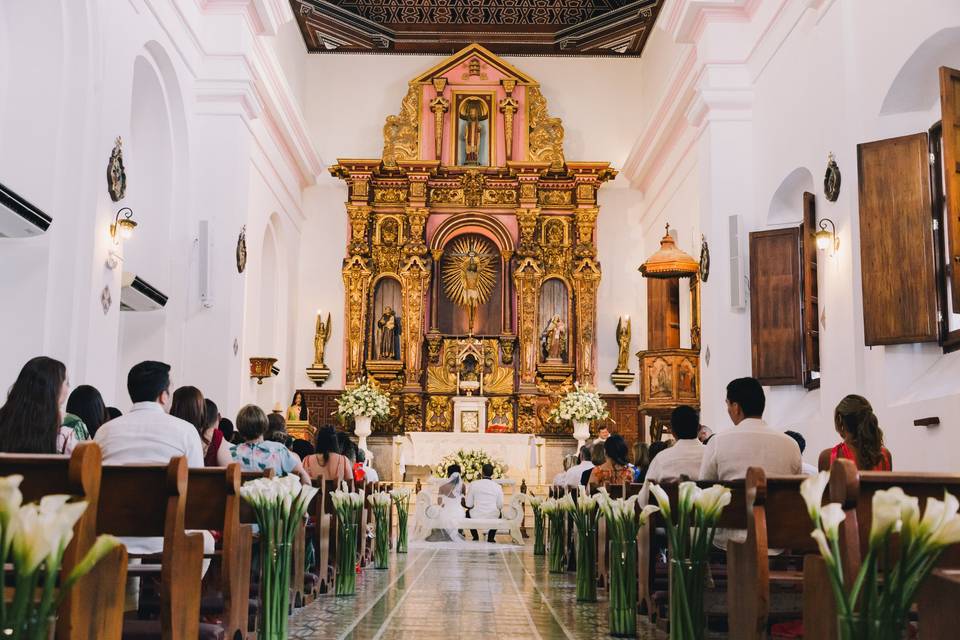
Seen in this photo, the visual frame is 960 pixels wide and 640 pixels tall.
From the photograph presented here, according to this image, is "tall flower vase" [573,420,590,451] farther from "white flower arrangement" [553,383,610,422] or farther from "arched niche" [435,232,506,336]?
"arched niche" [435,232,506,336]

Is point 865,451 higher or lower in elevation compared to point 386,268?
lower

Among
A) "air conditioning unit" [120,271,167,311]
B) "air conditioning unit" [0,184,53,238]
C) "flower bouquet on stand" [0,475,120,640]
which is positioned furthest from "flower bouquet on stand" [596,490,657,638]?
"air conditioning unit" [120,271,167,311]

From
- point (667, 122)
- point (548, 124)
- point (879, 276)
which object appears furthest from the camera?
point (548, 124)

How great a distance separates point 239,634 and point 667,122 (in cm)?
1270

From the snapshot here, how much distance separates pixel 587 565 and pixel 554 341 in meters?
11.6

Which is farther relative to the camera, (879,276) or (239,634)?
(879,276)

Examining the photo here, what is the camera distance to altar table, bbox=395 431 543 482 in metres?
16.3

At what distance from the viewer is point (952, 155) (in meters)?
6.86

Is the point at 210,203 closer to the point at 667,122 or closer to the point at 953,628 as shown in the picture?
the point at 667,122

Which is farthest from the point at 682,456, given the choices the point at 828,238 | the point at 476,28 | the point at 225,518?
the point at 476,28

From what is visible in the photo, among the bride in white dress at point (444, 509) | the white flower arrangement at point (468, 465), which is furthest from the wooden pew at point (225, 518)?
the white flower arrangement at point (468, 465)

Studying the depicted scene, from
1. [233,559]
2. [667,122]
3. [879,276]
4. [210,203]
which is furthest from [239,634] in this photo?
[667,122]

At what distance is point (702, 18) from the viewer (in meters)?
12.2

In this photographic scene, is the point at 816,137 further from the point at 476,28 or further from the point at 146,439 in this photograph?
the point at 476,28
